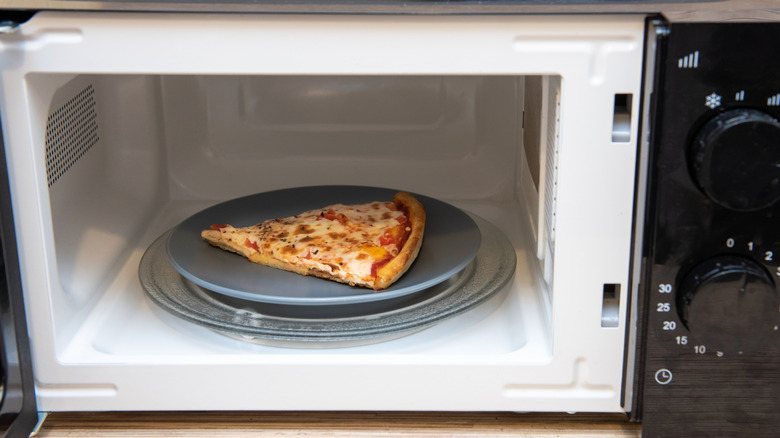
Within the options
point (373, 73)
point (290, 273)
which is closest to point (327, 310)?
point (290, 273)

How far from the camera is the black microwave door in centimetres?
69

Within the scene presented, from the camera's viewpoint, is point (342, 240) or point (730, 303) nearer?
point (730, 303)

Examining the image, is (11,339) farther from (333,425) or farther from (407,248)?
(407,248)

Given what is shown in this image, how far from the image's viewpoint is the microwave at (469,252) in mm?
635

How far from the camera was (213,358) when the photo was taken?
2.42 ft

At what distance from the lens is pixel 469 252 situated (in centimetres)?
89

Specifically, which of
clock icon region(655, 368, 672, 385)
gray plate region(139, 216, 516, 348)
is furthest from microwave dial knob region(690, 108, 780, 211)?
gray plate region(139, 216, 516, 348)

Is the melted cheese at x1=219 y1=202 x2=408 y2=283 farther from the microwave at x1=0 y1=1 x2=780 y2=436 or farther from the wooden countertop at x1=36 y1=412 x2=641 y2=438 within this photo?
the wooden countertop at x1=36 y1=412 x2=641 y2=438

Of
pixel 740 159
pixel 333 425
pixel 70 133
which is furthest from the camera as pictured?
pixel 70 133

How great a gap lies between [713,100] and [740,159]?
49 mm

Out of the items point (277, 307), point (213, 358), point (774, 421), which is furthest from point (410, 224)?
point (774, 421)

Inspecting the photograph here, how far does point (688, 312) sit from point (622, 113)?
0.55 ft

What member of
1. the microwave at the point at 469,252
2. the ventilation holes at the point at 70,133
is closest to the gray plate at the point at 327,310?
the microwave at the point at 469,252

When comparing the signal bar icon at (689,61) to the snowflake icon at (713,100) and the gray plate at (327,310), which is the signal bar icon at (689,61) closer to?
the snowflake icon at (713,100)
